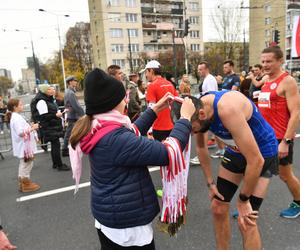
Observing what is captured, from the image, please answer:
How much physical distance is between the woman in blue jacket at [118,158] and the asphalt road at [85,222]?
1.28m

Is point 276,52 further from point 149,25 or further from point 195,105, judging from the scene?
point 149,25

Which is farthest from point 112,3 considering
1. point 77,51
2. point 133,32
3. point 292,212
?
point 292,212

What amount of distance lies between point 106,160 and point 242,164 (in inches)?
50.5

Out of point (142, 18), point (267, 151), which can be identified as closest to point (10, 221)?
point (267, 151)

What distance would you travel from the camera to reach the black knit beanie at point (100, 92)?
5.07ft

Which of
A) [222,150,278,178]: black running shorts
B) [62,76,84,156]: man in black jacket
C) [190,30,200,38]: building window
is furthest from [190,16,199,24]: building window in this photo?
[222,150,278,178]: black running shorts

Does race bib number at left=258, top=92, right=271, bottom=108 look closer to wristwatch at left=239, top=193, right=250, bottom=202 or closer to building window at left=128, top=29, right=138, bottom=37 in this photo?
wristwatch at left=239, top=193, right=250, bottom=202

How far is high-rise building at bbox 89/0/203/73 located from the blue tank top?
149ft

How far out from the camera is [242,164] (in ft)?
7.61

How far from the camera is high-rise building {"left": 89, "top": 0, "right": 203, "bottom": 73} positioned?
50.7 meters

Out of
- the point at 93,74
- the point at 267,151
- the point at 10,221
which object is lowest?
the point at 10,221

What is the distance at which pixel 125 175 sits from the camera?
1.59 metres

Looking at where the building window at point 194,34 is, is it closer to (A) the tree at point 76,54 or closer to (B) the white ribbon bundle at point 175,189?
(A) the tree at point 76,54

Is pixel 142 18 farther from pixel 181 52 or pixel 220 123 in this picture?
pixel 220 123
